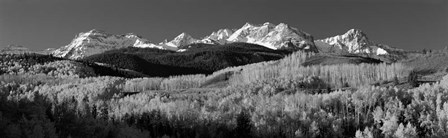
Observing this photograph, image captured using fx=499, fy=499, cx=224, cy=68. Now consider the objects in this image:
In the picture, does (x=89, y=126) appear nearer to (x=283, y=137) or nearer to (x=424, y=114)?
(x=283, y=137)

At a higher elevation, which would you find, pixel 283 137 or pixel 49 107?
pixel 49 107

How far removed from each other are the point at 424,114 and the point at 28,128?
444 ft

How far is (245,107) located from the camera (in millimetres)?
192000

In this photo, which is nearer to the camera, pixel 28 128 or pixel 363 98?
pixel 28 128

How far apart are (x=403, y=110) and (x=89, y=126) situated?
117 metres

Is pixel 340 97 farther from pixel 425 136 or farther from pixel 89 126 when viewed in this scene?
pixel 89 126

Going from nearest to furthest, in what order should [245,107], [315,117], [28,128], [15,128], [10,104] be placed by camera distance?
[15,128]
[28,128]
[10,104]
[315,117]
[245,107]

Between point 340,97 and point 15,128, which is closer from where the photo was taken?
point 15,128

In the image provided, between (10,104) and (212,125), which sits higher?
(10,104)

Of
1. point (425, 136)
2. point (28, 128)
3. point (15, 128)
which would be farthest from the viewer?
point (425, 136)

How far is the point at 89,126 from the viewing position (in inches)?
4195

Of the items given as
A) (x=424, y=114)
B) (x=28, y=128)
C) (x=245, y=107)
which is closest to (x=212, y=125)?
(x=245, y=107)

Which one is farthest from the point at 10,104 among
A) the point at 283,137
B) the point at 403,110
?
the point at 403,110

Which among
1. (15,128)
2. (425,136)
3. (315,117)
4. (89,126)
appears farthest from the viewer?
(315,117)
